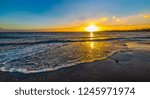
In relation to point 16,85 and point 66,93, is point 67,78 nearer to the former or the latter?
point 66,93

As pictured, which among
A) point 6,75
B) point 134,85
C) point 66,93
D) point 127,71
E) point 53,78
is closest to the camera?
point 66,93

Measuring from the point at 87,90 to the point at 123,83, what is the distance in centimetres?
114

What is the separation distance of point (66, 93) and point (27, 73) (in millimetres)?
2039

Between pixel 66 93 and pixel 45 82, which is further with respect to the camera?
pixel 45 82

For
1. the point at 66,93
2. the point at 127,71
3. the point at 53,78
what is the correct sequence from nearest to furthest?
the point at 66,93 → the point at 53,78 → the point at 127,71

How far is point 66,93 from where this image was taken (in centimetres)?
333

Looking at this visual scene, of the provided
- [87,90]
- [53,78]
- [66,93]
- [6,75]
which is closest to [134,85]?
[87,90]

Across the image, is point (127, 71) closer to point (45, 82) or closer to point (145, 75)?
point (145, 75)

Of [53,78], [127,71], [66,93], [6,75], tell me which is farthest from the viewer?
[127,71]

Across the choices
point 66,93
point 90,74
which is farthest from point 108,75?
point 66,93

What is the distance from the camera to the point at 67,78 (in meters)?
4.25

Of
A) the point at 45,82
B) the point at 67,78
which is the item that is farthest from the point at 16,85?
the point at 67,78

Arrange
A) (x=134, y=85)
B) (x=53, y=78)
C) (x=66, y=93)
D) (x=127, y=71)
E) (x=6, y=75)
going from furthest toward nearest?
(x=127, y=71) → (x=6, y=75) → (x=53, y=78) → (x=134, y=85) → (x=66, y=93)

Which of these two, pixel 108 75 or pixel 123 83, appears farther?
pixel 108 75
